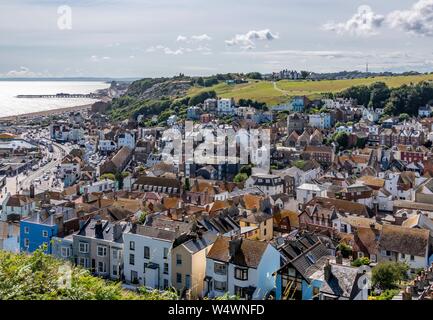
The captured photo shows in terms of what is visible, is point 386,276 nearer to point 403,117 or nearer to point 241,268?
point 241,268

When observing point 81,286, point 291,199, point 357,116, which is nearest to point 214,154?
point 291,199

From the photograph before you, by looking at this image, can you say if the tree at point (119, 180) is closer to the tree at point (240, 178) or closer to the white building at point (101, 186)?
the white building at point (101, 186)

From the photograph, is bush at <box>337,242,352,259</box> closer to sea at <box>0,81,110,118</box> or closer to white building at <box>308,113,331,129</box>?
white building at <box>308,113,331,129</box>

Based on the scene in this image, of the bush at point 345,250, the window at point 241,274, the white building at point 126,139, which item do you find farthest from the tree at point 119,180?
the window at point 241,274

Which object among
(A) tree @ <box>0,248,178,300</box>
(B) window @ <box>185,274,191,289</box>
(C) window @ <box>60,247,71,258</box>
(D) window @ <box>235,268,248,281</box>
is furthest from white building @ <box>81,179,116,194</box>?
(A) tree @ <box>0,248,178,300</box>

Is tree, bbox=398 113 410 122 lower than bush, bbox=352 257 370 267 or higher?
higher
